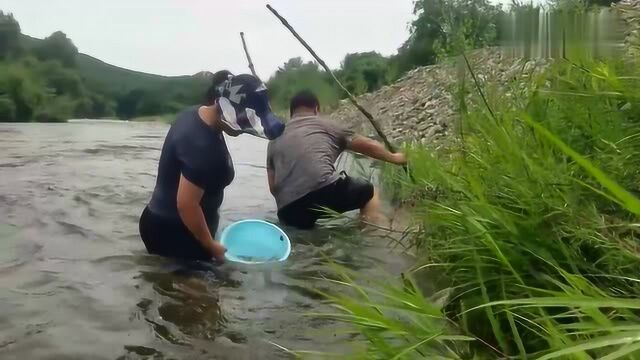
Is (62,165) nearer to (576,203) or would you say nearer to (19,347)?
(19,347)

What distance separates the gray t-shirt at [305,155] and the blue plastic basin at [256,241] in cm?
106

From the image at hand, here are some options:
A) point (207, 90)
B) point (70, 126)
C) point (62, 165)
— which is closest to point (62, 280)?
point (207, 90)

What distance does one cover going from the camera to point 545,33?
10.4ft

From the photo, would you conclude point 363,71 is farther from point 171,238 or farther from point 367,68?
point 171,238

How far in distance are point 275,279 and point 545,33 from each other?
217cm

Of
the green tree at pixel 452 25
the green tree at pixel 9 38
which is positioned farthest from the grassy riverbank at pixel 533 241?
the green tree at pixel 9 38

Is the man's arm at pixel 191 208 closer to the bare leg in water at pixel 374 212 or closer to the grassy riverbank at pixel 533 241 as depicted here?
the grassy riverbank at pixel 533 241

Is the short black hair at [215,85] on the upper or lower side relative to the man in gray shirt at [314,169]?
upper

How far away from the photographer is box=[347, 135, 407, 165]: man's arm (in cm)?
562

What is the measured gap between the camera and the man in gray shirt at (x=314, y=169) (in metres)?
5.68

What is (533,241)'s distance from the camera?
8.30ft

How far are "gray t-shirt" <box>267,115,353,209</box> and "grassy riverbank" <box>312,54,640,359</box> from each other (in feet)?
6.35

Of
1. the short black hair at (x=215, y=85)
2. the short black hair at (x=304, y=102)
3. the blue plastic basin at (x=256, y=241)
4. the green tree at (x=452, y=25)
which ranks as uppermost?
the green tree at (x=452, y=25)

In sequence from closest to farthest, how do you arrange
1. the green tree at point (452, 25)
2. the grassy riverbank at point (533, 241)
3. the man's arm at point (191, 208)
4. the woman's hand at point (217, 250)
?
1. the grassy riverbank at point (533, 241)
2. the green tree at point (452, 25)
3. the man's arm at point (191, 208)
4. the woman's hand at point (217, 250)
